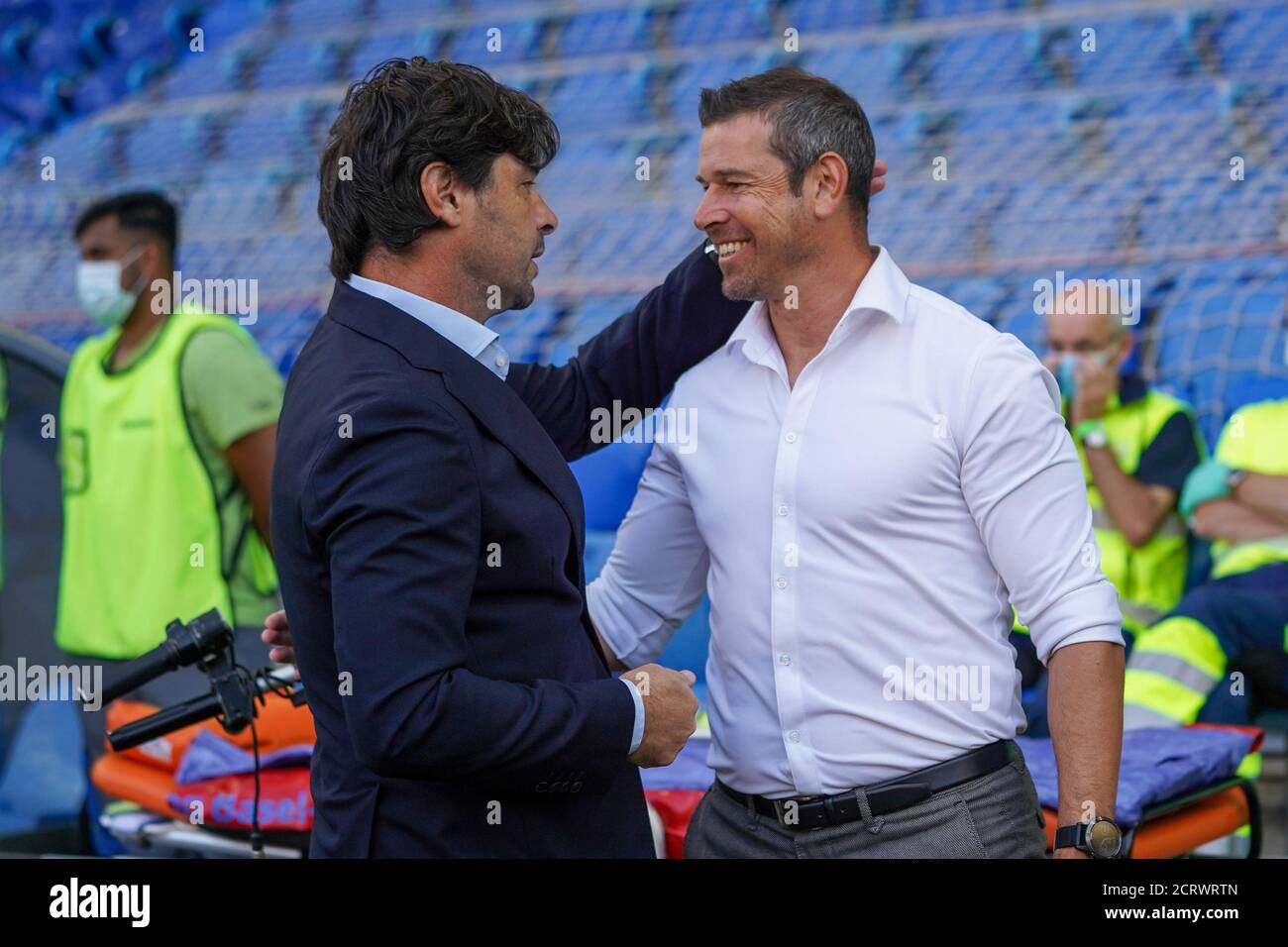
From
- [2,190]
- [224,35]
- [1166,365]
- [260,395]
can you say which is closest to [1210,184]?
[1166,365]

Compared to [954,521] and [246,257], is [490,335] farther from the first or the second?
[246,257]

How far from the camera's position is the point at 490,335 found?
137cm

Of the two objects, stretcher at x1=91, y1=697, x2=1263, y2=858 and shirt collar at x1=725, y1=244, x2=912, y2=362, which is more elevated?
shirt collar at x1=725, y1=244, x2=912, y2=362

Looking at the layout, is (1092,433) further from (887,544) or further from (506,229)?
(506,229)

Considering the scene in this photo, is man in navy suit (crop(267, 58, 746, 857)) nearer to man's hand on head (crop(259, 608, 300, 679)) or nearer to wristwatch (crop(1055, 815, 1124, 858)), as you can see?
man's hand on head (crop(259, 608, 300, 679))

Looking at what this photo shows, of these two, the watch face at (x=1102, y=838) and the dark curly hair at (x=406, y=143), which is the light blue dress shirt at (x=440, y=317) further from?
the watch face at (x=1102, y=838)

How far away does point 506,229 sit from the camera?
4.47 feet

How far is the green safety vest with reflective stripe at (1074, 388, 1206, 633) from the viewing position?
303 centimetres

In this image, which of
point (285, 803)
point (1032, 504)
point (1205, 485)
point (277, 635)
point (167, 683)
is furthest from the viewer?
point (1205, 485)

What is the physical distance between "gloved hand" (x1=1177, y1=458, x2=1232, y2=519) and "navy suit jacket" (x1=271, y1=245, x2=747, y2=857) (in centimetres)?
197

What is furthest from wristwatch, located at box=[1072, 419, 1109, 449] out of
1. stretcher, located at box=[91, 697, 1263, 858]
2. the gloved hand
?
stretcher, located at box=[91, 697, 1263, 858]

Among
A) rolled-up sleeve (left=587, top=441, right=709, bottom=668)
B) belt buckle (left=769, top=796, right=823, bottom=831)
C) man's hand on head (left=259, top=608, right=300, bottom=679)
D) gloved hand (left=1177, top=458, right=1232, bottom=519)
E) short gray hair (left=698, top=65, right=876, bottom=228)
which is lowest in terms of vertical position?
belt buckle (left=769, top=796, right=823, bottom=831)

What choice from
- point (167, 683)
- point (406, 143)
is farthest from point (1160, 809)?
point (167, 683)

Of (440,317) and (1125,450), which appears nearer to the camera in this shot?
(440,317)
